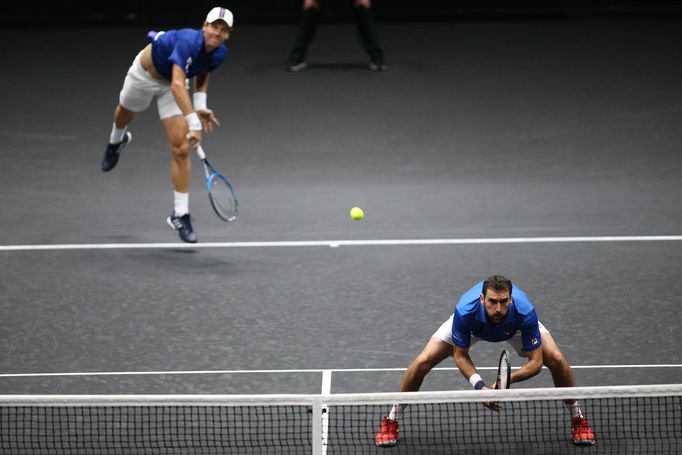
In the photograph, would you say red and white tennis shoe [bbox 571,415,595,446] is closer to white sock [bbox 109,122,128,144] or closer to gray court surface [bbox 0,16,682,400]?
gray court surface [bbox 0,16,682,400]

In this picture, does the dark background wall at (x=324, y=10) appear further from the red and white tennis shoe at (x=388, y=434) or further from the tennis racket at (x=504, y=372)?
the tennis racket at (x=504, y=372)

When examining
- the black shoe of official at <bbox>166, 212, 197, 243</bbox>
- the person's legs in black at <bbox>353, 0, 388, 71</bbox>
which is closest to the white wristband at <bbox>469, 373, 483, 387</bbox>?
the black shoe of official at <bbox>166, 212, 197, 243</bbox>

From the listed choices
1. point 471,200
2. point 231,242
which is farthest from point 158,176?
point 471,200

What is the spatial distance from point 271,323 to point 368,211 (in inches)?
103

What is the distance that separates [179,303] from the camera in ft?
29.0

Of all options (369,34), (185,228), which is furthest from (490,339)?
(369,34)

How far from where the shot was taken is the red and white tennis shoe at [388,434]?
6.70 meters

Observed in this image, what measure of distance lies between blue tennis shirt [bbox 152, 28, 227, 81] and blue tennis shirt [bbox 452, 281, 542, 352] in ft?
12.1

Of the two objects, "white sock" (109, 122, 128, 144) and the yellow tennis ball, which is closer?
the yellow tennis ball

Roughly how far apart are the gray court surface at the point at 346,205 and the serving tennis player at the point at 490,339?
67cm

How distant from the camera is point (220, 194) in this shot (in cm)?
1104

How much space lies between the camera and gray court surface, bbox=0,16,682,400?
26.3 feet

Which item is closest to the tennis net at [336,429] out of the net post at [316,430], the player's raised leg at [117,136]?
the net post at [316,430]

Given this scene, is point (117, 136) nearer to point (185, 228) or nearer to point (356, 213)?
point (185, 228)
